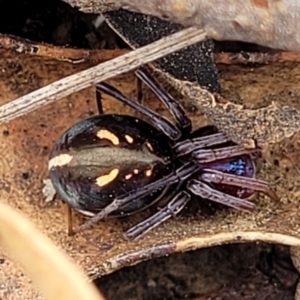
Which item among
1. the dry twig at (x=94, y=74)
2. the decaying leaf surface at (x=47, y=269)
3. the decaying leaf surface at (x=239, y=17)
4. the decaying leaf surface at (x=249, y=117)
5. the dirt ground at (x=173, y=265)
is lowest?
the dirt ground at (x=173, y=265)

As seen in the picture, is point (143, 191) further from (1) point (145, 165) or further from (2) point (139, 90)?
(2) point (139, 90)

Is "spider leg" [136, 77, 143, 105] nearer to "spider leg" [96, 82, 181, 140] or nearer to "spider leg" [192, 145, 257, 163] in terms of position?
"spider leg" [96, 82, 181, 140]

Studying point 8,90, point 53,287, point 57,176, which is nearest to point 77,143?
point 57,176

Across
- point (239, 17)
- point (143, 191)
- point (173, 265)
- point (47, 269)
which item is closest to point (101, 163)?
point (143, 191)

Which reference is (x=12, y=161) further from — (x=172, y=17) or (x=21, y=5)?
(x=172, y=17)

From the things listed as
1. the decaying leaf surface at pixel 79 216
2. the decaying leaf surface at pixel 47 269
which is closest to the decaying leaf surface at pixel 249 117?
the decaying leaf surface at pixel 79 216

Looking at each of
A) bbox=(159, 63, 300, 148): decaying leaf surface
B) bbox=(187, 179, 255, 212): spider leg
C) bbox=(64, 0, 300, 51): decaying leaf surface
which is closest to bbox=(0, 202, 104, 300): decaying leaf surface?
bbox=(64, 0, 300, 51): decaying leaf surface

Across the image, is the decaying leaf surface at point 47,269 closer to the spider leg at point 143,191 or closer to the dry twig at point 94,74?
the dry twig at point 94,74
